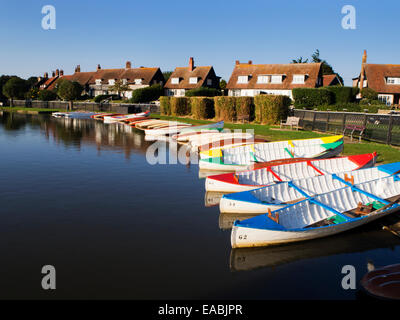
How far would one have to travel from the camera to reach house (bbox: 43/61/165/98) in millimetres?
86250

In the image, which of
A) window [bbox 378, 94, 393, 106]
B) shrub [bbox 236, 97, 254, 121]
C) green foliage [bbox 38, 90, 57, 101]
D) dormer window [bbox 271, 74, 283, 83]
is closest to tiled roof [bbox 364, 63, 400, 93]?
window [bbox 378, 94, 393, 106]

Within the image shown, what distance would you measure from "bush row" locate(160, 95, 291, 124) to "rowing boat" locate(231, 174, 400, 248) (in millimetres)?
23053

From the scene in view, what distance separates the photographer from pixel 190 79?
78312mm

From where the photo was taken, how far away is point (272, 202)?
11.6 meters

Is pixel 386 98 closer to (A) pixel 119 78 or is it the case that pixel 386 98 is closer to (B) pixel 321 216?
(B) pixel 321 216

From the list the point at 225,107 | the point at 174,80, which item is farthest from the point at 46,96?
the point at 225,107

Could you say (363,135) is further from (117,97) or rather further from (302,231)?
(117,97)

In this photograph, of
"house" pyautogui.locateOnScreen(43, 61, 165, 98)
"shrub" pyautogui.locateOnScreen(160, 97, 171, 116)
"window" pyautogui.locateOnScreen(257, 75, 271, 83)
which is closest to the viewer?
"shrub" pyautogui.locateOnScreen(160, 97, 171, 116)

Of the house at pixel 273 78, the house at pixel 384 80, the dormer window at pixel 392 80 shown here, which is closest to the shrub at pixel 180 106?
the house at pixel 273 78

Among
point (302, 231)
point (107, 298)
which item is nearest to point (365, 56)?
point (302, 231)

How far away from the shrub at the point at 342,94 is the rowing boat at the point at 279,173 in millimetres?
39183

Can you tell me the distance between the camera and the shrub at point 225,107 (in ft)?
130

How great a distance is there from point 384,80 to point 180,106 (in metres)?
36.2

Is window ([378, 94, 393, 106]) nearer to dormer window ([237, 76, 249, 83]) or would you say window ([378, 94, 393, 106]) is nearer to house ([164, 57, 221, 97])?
dormer window ([237, 76, 249, 83])
